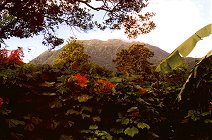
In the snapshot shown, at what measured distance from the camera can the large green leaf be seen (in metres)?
6.39

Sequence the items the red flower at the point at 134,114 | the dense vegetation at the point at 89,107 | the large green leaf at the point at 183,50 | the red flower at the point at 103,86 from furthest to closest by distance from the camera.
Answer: the large green leaf at the point at 183,50 < the red flower at the point at 103,86 < the red flower at the point at 134,114 < the dense vegetation at the point at 89,107

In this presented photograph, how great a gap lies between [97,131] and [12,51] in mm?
2156

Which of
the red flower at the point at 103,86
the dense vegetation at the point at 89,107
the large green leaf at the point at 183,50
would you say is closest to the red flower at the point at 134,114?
the dense vegetation at the point at 89,107

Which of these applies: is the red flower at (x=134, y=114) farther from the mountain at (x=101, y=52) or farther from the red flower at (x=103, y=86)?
the mountain at (x=101, y=52)

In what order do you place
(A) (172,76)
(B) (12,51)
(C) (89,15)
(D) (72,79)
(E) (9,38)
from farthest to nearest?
(E) (9,38) → (C) (89,15) → (A) (172,76) → (B) (12,51) → (D) (72,79)

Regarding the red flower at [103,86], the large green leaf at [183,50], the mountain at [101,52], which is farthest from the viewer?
the mountain at [101,52]

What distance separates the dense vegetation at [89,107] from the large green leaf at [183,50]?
0.35 m

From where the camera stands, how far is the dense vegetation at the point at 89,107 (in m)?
5.20

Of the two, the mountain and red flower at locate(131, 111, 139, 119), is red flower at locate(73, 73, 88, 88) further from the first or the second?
the mountain

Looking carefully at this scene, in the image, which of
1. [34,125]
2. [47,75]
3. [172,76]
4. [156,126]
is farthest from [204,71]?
[34,125]

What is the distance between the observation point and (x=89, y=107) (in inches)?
221

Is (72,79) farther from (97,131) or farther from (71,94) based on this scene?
(97,131)

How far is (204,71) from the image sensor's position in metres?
6.80

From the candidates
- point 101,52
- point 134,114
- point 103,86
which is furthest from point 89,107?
point 101,52
